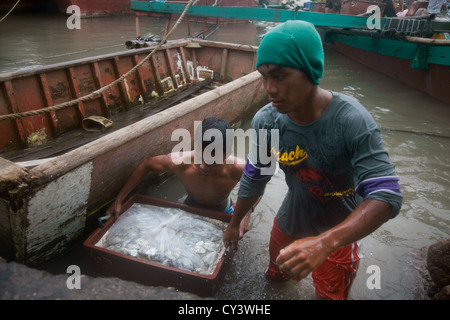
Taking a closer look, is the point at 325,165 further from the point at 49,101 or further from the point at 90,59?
the point at 90,59

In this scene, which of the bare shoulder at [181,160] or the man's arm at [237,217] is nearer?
the man's arm at [237,217]

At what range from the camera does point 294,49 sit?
1.25m

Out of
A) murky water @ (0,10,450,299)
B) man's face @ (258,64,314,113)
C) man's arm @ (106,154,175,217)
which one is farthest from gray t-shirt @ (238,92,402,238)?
man's arm @ (106,154,175,217)

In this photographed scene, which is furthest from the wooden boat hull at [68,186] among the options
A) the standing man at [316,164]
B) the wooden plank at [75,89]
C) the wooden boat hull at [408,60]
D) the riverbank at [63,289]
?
the wooden boat hull at [408,60]

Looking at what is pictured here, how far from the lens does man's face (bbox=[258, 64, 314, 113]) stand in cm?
129

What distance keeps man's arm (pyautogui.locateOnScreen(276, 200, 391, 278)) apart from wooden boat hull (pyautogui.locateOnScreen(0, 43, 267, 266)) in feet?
5.71

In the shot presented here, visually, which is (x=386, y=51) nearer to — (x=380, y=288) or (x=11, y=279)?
(x=380, y=288)

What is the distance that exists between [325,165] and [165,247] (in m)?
1.42

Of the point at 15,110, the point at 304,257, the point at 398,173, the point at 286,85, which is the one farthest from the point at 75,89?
the point at 398,173

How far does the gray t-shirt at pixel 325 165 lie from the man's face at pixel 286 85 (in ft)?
0.59

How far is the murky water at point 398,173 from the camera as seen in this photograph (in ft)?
9.05

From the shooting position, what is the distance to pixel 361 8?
899cm

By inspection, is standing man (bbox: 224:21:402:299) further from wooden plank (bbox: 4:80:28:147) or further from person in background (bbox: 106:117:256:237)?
wooden plank (bbox: 4:80:28:147)

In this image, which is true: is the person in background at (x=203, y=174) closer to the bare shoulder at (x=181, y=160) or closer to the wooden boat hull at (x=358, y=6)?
the bare shoulder at (x=181, y=160)
